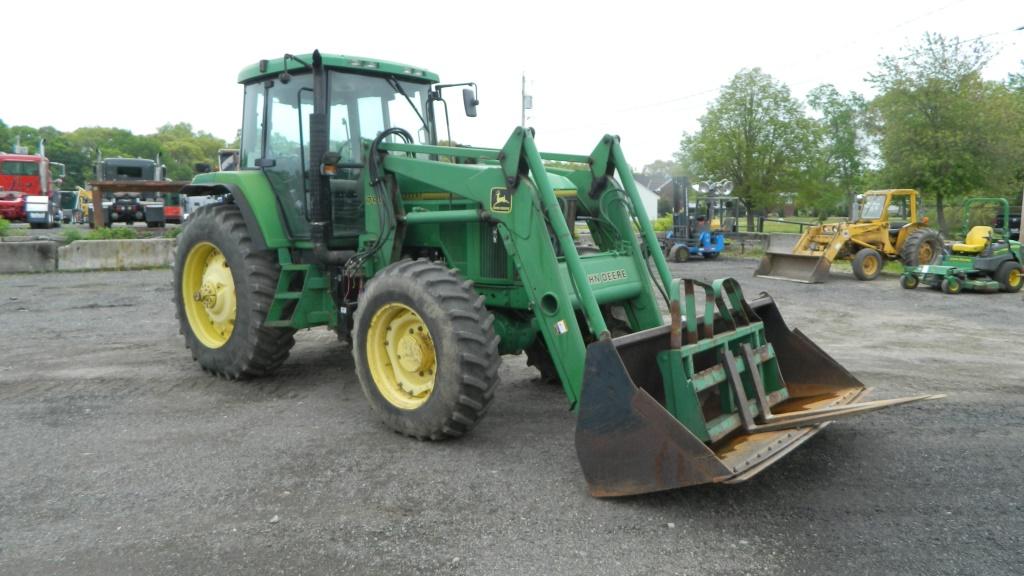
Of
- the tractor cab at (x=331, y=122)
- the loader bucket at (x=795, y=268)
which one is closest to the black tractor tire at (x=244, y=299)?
the tractor cab at (x=331, y=122)

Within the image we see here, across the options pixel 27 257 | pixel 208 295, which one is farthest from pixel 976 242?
pixel 27 257

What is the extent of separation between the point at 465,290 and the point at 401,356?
2.44 feet

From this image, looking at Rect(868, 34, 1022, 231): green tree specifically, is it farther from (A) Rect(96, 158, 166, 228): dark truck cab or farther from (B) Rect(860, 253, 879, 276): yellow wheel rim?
(A) Rect(96, 158, 166, 228): dark truck cab

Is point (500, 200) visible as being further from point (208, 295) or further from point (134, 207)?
point (134, 207)

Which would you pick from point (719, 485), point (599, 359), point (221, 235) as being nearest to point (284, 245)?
point (221, 235)

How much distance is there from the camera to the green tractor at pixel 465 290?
410 centimetres

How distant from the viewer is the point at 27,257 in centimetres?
1428

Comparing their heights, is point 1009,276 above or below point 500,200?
below

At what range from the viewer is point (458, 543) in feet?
11.5

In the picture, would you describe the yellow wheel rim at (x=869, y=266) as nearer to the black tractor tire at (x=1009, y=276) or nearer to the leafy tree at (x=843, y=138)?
the black tractor tire at (x=1009, y=276)

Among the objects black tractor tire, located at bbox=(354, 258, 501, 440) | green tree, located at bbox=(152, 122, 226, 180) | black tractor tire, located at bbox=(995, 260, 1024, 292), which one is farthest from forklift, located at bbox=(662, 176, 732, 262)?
green tree, located at bbox=(152, 122, 226, 180)

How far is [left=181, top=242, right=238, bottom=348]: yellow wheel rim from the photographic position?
6570mm

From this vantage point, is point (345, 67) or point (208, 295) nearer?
point (345, 67)

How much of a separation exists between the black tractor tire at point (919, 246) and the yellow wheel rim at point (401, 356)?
14905mm
